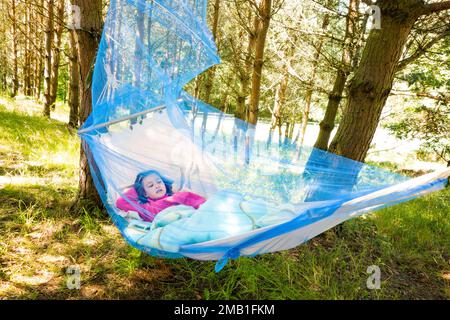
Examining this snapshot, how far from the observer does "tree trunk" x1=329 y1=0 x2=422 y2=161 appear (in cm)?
201

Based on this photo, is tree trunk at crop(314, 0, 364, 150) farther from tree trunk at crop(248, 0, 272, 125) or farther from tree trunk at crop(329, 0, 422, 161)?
tree trunk at crop(329, 0, 422, 161)

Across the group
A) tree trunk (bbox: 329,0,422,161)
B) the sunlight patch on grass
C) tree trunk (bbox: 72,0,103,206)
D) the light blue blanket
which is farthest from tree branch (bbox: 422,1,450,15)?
the sunlight patch on grass

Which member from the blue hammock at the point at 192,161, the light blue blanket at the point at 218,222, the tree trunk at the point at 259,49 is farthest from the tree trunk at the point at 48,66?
the light blue blanket at the point at 218,222

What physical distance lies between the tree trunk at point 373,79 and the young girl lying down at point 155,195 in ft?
3.73

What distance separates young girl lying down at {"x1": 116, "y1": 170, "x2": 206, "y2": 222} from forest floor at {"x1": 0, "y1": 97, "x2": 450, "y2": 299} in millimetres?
337

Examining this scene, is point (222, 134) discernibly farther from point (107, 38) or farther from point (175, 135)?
point (107, 38)

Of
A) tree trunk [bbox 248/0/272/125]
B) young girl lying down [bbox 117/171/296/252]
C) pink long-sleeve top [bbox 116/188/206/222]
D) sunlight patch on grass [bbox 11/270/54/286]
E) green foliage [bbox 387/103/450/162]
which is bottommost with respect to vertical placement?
sunlight patch on grass [bbox 11/270/54/286]

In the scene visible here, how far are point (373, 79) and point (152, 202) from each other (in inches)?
68.3

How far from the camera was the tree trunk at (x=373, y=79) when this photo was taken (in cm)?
201

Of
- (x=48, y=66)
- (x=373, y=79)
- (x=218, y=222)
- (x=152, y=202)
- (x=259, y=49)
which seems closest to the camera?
(x=218, y=222)

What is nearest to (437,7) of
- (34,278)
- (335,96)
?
(335,96)

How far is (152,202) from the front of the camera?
2266 mm

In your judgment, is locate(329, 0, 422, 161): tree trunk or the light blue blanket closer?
the light blue blanket

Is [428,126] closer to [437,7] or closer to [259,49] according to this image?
[259,49]
